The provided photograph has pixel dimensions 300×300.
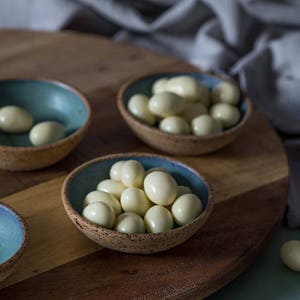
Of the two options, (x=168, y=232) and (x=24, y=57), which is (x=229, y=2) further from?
(x=168, y=232)

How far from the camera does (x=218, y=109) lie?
1.04 m

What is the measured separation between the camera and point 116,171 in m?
0.88

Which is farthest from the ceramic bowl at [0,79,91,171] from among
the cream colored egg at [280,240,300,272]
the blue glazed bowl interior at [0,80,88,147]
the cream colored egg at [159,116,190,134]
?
the cream colored egg at [280,240,300,272]

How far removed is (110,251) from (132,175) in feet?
0.31

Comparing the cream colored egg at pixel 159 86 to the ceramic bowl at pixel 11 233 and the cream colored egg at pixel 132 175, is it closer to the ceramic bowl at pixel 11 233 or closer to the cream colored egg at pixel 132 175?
the cream colored egg at pixel 132 175

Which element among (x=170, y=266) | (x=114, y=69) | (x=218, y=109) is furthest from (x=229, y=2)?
(x=170, y=266)

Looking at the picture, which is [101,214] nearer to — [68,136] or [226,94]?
[68,136]

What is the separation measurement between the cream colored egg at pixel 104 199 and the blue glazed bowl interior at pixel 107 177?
0.06 feet

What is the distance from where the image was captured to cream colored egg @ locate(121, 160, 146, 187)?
0.85m

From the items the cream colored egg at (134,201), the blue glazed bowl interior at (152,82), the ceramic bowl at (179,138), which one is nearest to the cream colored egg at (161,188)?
the cream colored egg at (134,201)

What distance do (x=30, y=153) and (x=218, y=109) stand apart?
11.5 inches

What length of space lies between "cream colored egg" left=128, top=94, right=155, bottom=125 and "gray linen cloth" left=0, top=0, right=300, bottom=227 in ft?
0.97

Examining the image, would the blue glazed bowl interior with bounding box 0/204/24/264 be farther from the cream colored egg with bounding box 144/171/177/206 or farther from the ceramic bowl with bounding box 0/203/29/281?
the cream colored egg with bounding box 144/171/177/206

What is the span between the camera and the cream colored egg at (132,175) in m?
0.85
